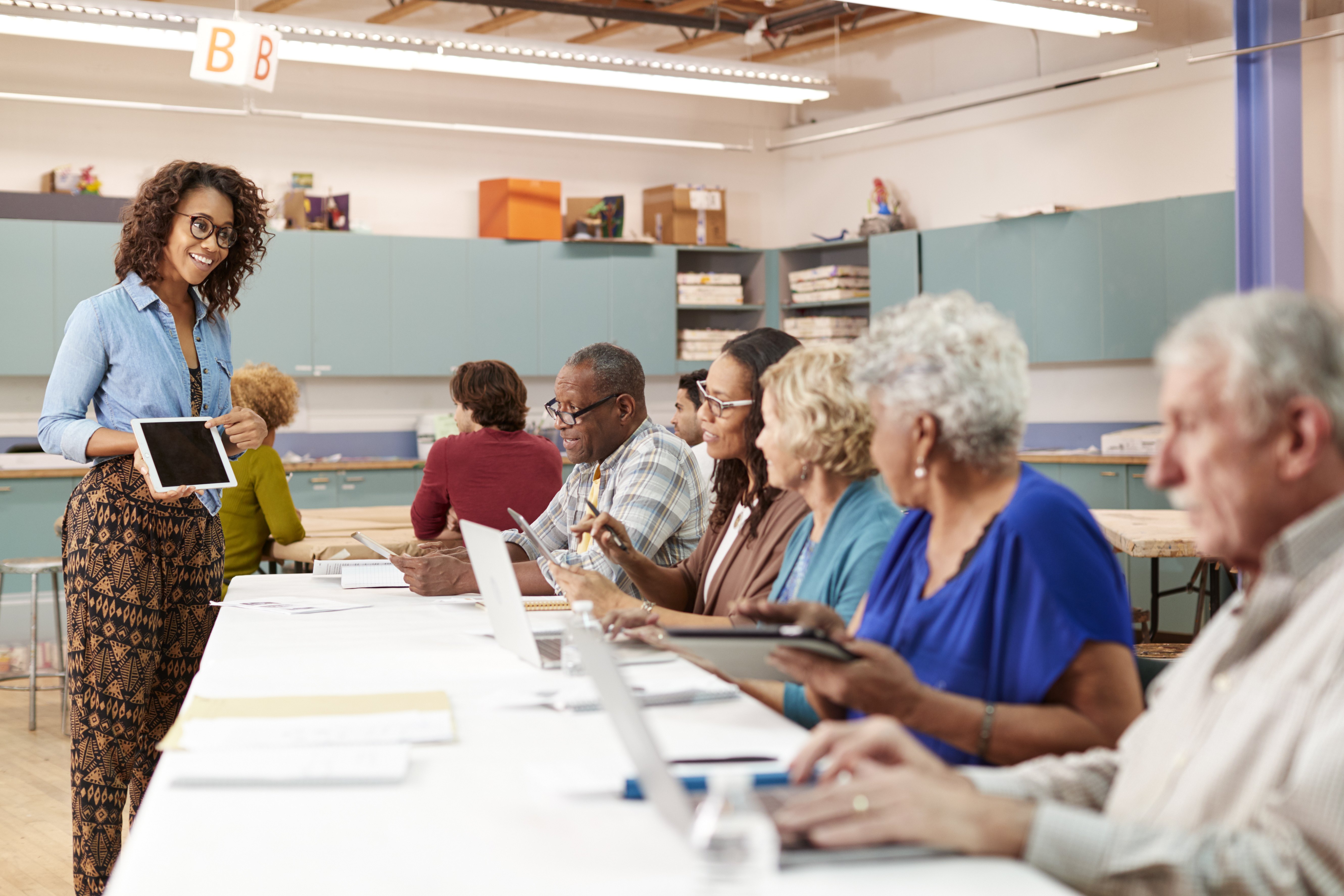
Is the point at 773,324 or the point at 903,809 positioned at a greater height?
the point at 773,324

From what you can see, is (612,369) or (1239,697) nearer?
(1239,697)

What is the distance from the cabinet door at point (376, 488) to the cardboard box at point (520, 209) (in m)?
1.82

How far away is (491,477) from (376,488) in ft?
12.3

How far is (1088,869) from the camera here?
111 cm

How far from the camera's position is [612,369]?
3.25m

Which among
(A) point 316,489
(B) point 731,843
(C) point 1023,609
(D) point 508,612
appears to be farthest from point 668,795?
(A) point 316,489

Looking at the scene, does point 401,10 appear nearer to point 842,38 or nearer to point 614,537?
point 842,38

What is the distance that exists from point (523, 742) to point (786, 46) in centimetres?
848

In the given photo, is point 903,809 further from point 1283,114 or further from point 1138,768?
point 1283,114

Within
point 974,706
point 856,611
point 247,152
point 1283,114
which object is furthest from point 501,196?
point 974,706

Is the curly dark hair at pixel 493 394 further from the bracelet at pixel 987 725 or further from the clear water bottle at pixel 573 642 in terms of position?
the bracelet at pixel 987 725

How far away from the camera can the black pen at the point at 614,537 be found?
2738mm

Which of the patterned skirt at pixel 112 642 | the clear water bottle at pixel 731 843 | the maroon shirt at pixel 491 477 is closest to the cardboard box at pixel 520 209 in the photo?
the maroon shirt at pixel 491 477

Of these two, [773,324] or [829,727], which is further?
[773,324]
